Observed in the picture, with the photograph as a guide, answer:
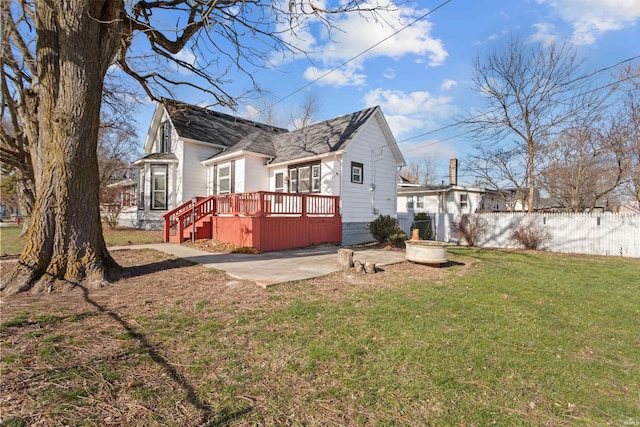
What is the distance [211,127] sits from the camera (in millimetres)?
17922

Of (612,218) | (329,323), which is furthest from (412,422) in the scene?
(612,218)

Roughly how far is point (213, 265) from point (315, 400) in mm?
5395

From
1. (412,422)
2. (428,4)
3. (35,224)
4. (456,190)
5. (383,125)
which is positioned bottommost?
(412,422)

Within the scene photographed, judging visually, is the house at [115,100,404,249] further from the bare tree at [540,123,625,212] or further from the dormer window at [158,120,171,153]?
the bare tree at [540,123,625,212]

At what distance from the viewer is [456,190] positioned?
923 inches

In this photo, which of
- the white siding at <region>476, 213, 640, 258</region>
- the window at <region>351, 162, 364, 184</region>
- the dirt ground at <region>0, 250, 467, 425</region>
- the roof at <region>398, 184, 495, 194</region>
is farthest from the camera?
the roof at <region>398, 184, 495, 194</region>

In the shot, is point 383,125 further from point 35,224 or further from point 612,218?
point 35,224

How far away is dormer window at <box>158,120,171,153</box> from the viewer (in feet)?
57.8

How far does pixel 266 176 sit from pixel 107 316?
1168 cm

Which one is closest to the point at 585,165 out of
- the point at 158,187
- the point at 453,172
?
the point at 453,172

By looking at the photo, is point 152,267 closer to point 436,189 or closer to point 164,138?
point 164,138

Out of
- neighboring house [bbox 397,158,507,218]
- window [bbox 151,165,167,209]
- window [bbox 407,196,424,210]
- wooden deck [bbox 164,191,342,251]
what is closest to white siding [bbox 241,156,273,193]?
wooden deck [bbox 164,191,342,251]

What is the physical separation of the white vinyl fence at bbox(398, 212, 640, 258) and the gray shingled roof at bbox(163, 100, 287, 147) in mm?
13562

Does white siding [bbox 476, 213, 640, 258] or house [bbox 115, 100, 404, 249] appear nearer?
house [bbox 115, 100, 404, 249]
